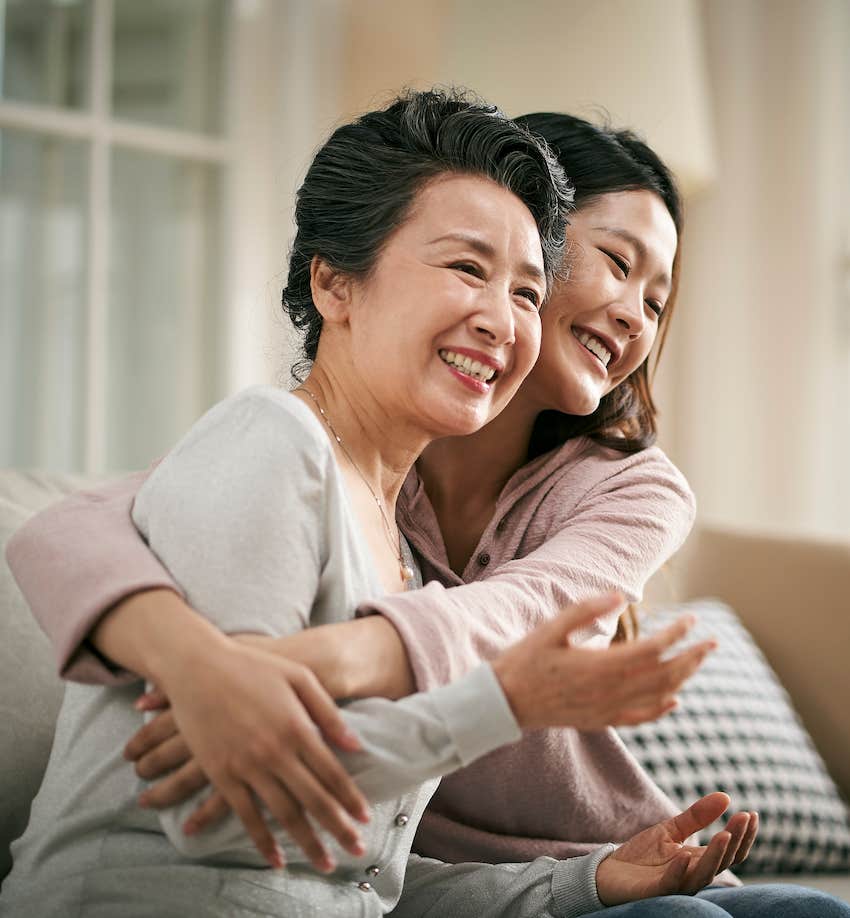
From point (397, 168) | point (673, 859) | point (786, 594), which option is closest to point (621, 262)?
point (397, 168)

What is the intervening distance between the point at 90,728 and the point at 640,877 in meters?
0.59

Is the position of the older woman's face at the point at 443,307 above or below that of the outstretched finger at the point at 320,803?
above

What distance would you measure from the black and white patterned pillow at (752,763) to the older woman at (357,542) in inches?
22.8

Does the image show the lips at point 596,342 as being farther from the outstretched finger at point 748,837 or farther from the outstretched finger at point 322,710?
the outstretched finger at point 322,710

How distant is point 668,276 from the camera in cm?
147

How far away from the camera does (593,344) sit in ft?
4.66

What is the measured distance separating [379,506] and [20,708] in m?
0.49

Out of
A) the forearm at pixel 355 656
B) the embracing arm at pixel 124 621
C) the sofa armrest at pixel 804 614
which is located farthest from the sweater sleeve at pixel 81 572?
the sofa armrest at pixel 804 614

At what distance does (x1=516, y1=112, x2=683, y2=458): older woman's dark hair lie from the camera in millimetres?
1422

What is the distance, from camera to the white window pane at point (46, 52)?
2.70 metres

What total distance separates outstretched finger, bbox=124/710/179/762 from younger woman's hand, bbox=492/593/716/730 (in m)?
0.26

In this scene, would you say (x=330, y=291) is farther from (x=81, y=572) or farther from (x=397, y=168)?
(x=81, y=572)

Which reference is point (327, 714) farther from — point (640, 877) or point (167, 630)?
point (640, 877)

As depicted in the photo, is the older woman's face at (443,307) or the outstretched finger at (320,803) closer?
the outstretched finger at (320,803)
